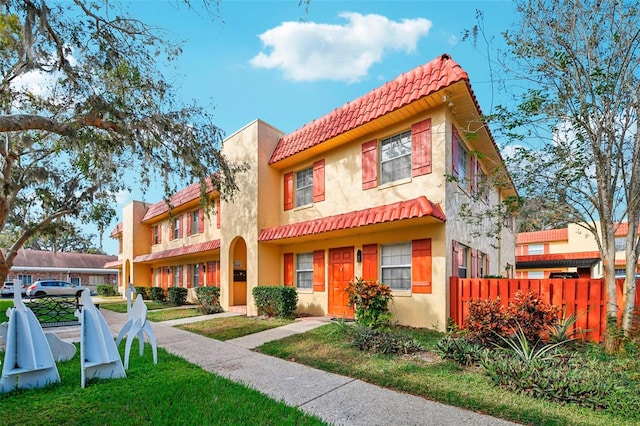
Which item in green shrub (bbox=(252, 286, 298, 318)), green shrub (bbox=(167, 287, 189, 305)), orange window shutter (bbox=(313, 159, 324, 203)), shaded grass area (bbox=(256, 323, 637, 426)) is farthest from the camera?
green shrub (bbox=(167, 287, 189, 305))

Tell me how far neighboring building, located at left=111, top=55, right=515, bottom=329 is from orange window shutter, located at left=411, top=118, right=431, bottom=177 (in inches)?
1.2

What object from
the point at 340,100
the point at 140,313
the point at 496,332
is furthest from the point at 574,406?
the point at 340,100

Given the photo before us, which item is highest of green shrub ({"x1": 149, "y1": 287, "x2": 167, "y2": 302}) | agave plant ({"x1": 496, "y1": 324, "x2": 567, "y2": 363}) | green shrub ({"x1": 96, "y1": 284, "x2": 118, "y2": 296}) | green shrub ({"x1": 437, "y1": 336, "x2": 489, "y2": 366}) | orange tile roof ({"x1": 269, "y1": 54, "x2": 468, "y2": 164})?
orange tile roof ({"x1": 269, "y1": 54, "x2": 468, "y2": 164})

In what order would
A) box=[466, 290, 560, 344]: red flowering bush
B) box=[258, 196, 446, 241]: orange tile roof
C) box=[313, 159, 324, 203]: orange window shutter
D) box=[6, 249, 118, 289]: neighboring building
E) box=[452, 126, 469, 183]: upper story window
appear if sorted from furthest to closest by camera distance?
box=[6, 249, 118, 289]: neighboring building
box=[313, 159, 324, 203]: orange window shutter
box=[452, 126, 469, 183]: upper story window
box=[258, 196, 446, 241]: orange tile roof
box=[466, 290, 560, 344]: red flowering bush

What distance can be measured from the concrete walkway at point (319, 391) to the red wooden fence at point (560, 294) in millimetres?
4545

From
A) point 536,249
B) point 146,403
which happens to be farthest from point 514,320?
point 536,249

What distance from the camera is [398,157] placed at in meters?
10.4

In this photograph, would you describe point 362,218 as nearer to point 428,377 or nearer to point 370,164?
point 370,164

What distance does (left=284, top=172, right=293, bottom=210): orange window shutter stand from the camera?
1360cm

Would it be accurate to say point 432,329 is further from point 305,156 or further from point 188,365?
point 305,156

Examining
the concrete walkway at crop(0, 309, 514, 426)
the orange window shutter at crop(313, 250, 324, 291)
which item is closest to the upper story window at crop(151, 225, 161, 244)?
the orange window shutter at crop(313, 250, 324, 291)

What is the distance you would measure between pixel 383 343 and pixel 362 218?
146 inches

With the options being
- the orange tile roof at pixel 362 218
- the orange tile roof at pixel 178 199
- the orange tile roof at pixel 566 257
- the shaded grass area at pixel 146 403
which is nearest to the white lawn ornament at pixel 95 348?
the shaded grass area at pixel 146 403

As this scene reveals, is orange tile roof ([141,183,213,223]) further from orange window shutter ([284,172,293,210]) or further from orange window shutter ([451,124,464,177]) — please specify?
orange window shutter ([451,124,464,177])
